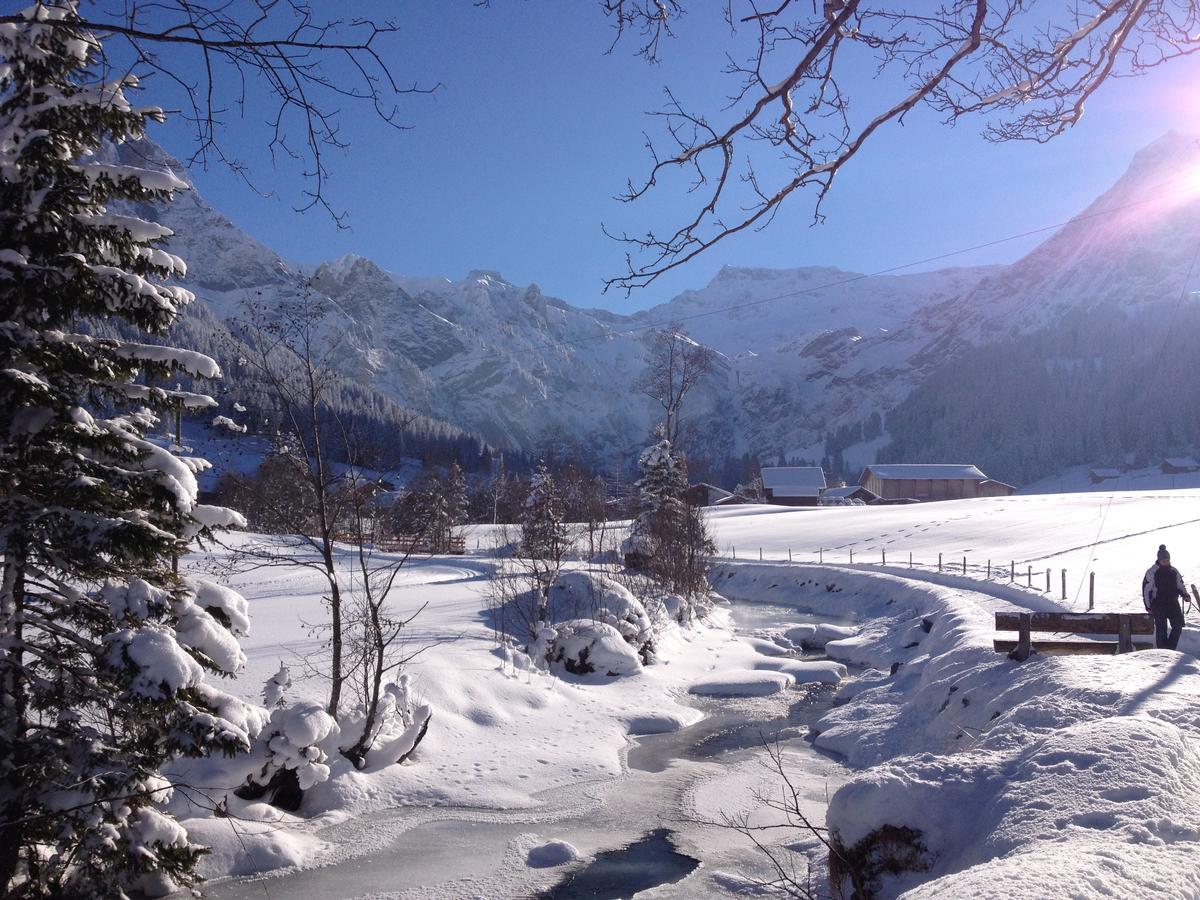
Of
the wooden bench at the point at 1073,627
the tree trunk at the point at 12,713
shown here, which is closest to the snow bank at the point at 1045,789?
the wooden bench at the point at 1073,627

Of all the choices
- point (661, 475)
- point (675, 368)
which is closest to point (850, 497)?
point (661, 475)

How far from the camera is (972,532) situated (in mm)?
46406

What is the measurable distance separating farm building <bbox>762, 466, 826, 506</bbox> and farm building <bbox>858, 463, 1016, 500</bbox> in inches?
479

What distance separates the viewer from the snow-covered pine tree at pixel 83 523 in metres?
6.47

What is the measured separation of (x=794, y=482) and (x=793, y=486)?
2.05 feet

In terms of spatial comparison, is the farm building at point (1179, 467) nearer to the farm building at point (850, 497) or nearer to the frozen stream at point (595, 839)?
the farm building at point (850, 497)

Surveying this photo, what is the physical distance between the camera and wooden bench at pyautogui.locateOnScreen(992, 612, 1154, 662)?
12062 mm

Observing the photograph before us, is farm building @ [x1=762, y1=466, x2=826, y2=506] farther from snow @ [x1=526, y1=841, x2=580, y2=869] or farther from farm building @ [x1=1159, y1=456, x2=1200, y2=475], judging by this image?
snow @ [x1=526, y1=841, x2=580, y2=869]

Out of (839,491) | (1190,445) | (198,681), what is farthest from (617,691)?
(1190,445)

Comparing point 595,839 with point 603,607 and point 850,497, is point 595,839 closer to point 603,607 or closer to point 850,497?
point 603,607

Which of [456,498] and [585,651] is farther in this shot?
[456,498]

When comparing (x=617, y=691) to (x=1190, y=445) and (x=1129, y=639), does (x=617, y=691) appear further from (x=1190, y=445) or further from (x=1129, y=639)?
(x=1190, y=445)

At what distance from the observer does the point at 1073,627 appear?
12.2m

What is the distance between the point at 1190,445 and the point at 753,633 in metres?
148
